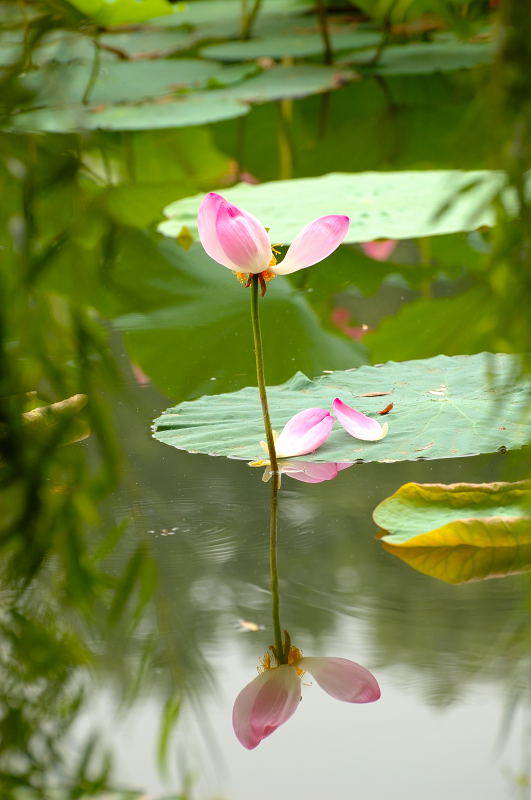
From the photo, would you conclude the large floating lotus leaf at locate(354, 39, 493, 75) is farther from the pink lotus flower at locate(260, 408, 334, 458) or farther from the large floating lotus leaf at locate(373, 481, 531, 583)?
the large floating lotus leaf at locate(373, 481, 531, 583)

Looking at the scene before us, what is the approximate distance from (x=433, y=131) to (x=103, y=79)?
1445 millimetres

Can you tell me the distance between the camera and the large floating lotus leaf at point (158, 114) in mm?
3092

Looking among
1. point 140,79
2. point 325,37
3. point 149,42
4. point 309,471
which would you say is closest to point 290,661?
point 309,471

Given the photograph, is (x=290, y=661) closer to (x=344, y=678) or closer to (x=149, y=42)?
(x=344, y=678)

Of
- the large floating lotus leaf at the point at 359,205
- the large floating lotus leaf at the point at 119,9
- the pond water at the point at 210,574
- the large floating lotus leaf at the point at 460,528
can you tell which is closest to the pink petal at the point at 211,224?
the pond water at the point at 210,574

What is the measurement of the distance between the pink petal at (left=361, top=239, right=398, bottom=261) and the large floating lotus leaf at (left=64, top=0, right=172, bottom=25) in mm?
1579

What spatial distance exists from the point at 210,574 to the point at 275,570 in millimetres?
50

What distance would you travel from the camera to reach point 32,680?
0.68m

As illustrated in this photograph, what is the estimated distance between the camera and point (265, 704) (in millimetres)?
661

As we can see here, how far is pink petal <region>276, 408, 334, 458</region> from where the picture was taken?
39.4 inches

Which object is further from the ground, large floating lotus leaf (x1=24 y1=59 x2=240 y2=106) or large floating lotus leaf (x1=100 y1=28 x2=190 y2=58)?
large floating lotus leaf (x1=24 y1=59 x2=240 y2=106)

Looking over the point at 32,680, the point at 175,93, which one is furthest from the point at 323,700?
the point at 175,93

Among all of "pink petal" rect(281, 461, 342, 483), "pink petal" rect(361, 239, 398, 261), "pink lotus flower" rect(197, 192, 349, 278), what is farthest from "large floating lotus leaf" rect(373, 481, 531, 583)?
"pink petal" rect(361, 239, 398, 261)

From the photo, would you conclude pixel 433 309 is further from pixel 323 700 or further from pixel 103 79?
pixel 103 79
